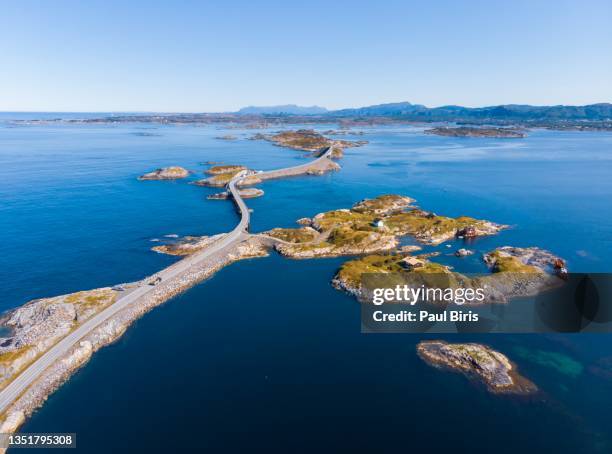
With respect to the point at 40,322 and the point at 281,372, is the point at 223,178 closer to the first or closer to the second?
the point at 40,322

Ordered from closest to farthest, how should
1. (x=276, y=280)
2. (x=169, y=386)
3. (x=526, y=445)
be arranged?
1. (x=526, y=445)
2. (x=169, y=386)
3. (x=276, y=280)

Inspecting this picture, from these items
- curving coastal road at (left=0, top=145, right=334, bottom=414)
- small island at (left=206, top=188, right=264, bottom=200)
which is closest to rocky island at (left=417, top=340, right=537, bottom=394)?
curving coastal road at (left=0, top=145, right=334, bottom=414)

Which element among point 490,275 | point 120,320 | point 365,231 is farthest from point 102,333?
point 490,275

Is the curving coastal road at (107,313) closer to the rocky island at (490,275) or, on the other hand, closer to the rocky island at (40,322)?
the rocky island at (40,322)

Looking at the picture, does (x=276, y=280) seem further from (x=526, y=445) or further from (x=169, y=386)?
(x=526, y=445)

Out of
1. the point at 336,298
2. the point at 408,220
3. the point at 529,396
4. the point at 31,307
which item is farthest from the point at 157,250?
the point at 529,396

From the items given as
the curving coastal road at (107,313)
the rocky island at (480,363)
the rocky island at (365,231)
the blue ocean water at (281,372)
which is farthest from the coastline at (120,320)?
the rocky island at (480,363)

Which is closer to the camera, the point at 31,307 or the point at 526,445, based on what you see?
the point at 526,445

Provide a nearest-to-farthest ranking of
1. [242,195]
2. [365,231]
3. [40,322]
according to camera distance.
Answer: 1. [40,322]
2. [365,231]
3. [242,195]
